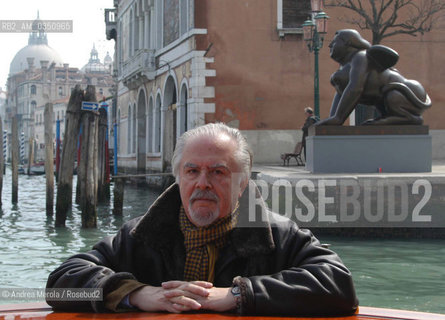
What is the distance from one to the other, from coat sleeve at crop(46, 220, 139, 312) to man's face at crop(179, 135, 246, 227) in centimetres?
26

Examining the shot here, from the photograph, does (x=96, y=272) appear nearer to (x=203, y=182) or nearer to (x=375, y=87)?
(x=203, y=182)

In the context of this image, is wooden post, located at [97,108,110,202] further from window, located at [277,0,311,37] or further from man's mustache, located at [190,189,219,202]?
man's mustache, located at [190,189,219,202]

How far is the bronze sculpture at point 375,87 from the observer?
382 inches

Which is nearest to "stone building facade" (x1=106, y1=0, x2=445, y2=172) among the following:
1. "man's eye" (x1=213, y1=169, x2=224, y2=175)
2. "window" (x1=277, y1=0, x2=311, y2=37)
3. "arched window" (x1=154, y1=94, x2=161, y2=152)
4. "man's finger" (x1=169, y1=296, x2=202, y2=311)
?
"window" (x1=277, y1=0, x2=311, y2=37)

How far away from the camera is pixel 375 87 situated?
9906 mm

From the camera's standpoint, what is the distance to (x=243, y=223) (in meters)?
2.32

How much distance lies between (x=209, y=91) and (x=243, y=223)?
15.8 metres

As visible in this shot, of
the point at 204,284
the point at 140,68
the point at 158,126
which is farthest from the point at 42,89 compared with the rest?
the point at 204,284

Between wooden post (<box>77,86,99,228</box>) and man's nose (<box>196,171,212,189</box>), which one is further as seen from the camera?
wooden post (<box>77,86,99,228</box>)

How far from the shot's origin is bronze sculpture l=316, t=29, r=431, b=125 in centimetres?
970

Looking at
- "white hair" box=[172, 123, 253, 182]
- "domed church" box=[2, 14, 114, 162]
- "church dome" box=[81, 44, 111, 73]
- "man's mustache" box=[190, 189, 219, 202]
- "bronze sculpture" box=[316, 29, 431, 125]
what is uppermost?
"church dome" box=[81, 44, 111, 73]

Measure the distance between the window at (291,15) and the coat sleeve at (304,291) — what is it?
1654 centimetres

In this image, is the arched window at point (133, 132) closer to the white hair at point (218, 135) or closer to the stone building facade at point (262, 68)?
the stone building facade at point (262, 68)

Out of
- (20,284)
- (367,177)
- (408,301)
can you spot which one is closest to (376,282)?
(408,301)
